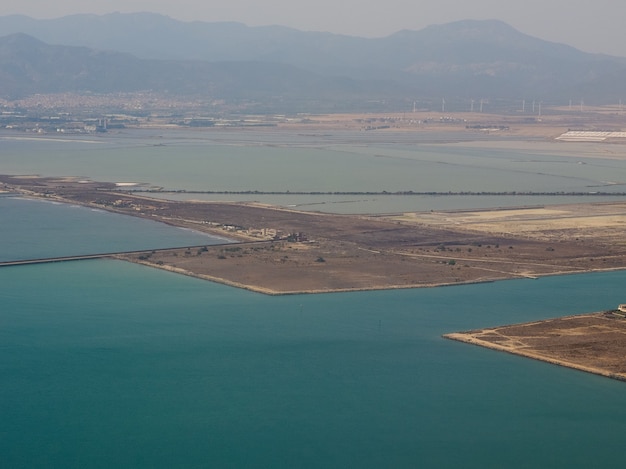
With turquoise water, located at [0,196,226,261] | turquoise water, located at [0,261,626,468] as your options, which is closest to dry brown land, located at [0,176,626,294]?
turquoise water, located at [0,196,226,261]

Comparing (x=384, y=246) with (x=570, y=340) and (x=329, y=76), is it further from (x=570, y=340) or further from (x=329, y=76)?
(x=329, y=76)

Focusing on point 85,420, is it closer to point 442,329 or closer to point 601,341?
point 442,329

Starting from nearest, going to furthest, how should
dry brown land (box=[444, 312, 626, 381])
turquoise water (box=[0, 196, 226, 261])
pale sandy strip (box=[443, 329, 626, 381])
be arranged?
pale sandy strip (box=[443, 329, 626, 381]) → dry brown land (box=[444, 312, 626, 381]) → turquoise water (box=[0, 196, 226, 261])

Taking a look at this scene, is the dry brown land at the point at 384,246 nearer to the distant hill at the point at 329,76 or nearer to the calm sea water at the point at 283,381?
the calm sea water at the point at 283,381

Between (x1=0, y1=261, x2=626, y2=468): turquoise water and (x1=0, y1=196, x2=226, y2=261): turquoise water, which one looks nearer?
(x1=0, y1=261, x2=626, y2=468): turquoise water

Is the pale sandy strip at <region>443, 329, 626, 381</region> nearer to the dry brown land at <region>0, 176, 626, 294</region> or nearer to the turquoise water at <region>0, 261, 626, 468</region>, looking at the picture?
the turquoise water at <region>0, 261, 626, 468</region>

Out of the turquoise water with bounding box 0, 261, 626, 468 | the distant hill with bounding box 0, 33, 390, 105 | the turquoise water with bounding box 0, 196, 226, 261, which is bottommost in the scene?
the turquoise water with bounding box 0, 261, 626, 468

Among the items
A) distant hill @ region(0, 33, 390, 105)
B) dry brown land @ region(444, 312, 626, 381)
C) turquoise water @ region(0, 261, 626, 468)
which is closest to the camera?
turquoise water @ region(0, 261, 626, 468)
